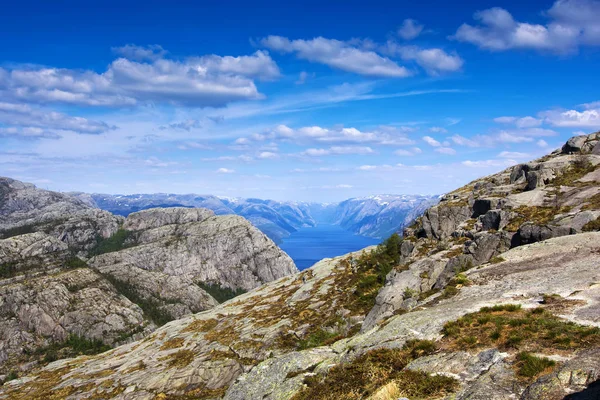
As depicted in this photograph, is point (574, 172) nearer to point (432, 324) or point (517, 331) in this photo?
point (432, 324)

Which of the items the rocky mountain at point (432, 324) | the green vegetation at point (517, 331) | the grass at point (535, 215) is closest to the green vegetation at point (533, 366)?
the rocky mountain at point (432, 324)

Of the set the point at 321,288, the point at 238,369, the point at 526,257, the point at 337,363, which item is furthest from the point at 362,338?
the point at 321,288

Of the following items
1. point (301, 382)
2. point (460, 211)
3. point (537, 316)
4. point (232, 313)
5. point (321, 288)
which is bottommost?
point (232, 313)

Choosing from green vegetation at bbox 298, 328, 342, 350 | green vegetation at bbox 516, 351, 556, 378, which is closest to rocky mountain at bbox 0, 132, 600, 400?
green vegetation at bbox 516, 351, 556, 378

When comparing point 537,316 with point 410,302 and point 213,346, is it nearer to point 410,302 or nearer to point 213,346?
point 410,302

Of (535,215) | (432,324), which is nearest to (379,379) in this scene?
(432,324)

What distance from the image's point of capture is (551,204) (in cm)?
4466

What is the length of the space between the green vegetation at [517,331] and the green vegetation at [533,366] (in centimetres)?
153

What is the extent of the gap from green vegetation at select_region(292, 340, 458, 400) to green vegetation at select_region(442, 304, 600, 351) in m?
2.22

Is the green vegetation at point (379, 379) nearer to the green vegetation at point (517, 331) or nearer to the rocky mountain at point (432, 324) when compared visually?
the rocky mountain at point (432, 324)

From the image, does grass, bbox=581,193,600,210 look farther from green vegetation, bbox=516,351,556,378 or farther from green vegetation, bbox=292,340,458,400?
green vegetation, bbox=292,340,458,400

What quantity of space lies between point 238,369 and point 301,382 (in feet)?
83.9

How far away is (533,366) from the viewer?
14.1m

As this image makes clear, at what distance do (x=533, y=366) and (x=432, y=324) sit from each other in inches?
299
